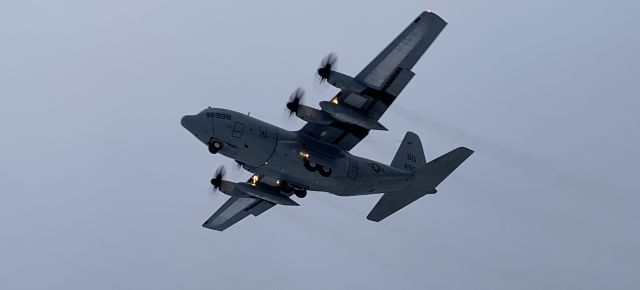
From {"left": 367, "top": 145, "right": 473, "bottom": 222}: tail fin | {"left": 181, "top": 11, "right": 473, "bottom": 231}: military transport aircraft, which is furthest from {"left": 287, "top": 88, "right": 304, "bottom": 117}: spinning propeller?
{"left": 367, "top": 145, "right": 473, "bottom": 222}: tail fin

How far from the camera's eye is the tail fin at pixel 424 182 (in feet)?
152

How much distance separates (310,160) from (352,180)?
2645 mm

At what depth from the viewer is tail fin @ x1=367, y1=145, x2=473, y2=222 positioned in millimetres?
46375

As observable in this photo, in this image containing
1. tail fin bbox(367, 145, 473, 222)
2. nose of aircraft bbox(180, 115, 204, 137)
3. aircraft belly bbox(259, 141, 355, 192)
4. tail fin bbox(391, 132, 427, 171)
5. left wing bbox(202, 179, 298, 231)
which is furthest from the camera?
tail fin bbox(391, 132, 427, 171)

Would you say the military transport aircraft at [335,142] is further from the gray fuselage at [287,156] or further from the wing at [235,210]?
the wing at [235,210]

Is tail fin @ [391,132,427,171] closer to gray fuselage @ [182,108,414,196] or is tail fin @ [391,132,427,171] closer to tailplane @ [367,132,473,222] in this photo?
tailplane @ [367,132,473,222]

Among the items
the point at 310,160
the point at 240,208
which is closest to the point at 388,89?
the point at 310,160

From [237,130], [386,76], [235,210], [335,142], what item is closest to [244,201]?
[235,210]

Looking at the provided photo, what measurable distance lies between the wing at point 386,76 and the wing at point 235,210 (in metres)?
7.81

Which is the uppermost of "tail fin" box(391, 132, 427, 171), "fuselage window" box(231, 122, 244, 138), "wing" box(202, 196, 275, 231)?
"tail fin" box(391, 132, 427, 171)

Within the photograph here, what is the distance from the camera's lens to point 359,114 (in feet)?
140

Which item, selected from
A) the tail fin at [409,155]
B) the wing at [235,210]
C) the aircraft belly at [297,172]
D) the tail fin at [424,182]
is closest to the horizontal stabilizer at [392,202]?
the tail fin at [424,182]

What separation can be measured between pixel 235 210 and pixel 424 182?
11454 mm

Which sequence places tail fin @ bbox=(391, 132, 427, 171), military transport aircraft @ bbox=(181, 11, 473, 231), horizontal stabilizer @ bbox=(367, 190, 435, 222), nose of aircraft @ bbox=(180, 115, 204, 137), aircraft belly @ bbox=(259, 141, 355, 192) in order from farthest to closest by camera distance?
tail fin @ bbox=(391, 132, 427, 171)
horizontal stabilizer @ bbox=(367, 190, 435, 222)
aircraft belly @ bbox=(259, 141, 355, 192)
nose of aircraft @ bbox=(180, 115, 204, 137)
military transport aircraft @ bbox=(181, 11, 473, 231)
